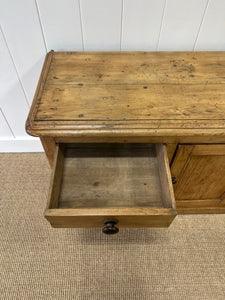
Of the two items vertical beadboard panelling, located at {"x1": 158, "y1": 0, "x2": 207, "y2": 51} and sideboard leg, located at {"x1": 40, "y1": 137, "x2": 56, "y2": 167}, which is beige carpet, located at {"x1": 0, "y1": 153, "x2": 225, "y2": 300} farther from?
vertical beadboard panelling, located at {"x1": 158, "y1": 0, "x2": 207, "y2": 51}

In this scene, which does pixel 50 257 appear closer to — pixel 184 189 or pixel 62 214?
pixel 62 214

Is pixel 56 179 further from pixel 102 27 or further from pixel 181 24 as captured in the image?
pixel 181 24

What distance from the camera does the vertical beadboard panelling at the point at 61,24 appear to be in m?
0.74

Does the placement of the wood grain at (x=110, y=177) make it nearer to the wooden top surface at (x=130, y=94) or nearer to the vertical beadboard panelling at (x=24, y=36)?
the wooden top surface at (x=130, y=94)

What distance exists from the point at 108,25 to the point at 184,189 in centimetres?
75

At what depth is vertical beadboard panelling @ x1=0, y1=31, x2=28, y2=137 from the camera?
2.94ft

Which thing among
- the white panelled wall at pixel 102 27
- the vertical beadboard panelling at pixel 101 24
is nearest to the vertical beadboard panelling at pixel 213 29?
the white panelled wall at pixel 102 27

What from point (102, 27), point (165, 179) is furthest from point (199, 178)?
point (102, 27)

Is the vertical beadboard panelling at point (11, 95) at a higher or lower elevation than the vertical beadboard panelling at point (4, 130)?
higher

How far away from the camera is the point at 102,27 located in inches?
31.4

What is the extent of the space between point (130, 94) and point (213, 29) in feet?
1.55

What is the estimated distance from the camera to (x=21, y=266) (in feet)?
3.06

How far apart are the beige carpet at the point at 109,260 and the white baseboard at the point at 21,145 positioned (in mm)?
366

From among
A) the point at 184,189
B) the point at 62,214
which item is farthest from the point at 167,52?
the point at 62,214
